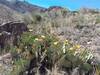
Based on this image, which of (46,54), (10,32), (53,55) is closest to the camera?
(53,55)

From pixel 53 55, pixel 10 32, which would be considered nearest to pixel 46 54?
pixel 53 55

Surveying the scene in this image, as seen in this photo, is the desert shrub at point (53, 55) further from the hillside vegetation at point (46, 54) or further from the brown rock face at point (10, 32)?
the brown rock face at point (10, 32)

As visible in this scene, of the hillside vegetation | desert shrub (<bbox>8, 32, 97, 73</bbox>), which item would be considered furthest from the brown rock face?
desert shrub (<bbox>8, 32, 97, 73</bbox>)

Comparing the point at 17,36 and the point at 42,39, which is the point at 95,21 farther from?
the point at 42,39

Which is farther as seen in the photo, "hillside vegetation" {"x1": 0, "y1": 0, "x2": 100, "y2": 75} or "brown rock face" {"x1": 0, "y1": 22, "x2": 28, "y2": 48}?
"brown rock face" {"x1": 0, "y1": 22, "x2": 28, "y2": 48}

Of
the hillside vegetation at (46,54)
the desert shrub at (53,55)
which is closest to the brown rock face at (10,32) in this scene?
the hillside vegetation at (46,54)

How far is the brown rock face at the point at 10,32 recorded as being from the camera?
13.3m

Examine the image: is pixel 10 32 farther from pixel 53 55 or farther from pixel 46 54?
pixel 53 55

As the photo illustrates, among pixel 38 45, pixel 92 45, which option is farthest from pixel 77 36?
pixel 38 45

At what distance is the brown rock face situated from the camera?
525 inches

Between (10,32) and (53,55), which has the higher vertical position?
(10,32)

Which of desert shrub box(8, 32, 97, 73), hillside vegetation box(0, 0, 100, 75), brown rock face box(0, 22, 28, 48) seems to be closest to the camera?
hillside vegetation box(0, 0, 100, 75)

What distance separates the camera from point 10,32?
14125 mm

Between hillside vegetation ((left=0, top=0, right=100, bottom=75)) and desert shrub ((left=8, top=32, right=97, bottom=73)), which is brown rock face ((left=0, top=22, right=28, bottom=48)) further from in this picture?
desert shrub ((left=8, top=32, right=97, bottom=73))
